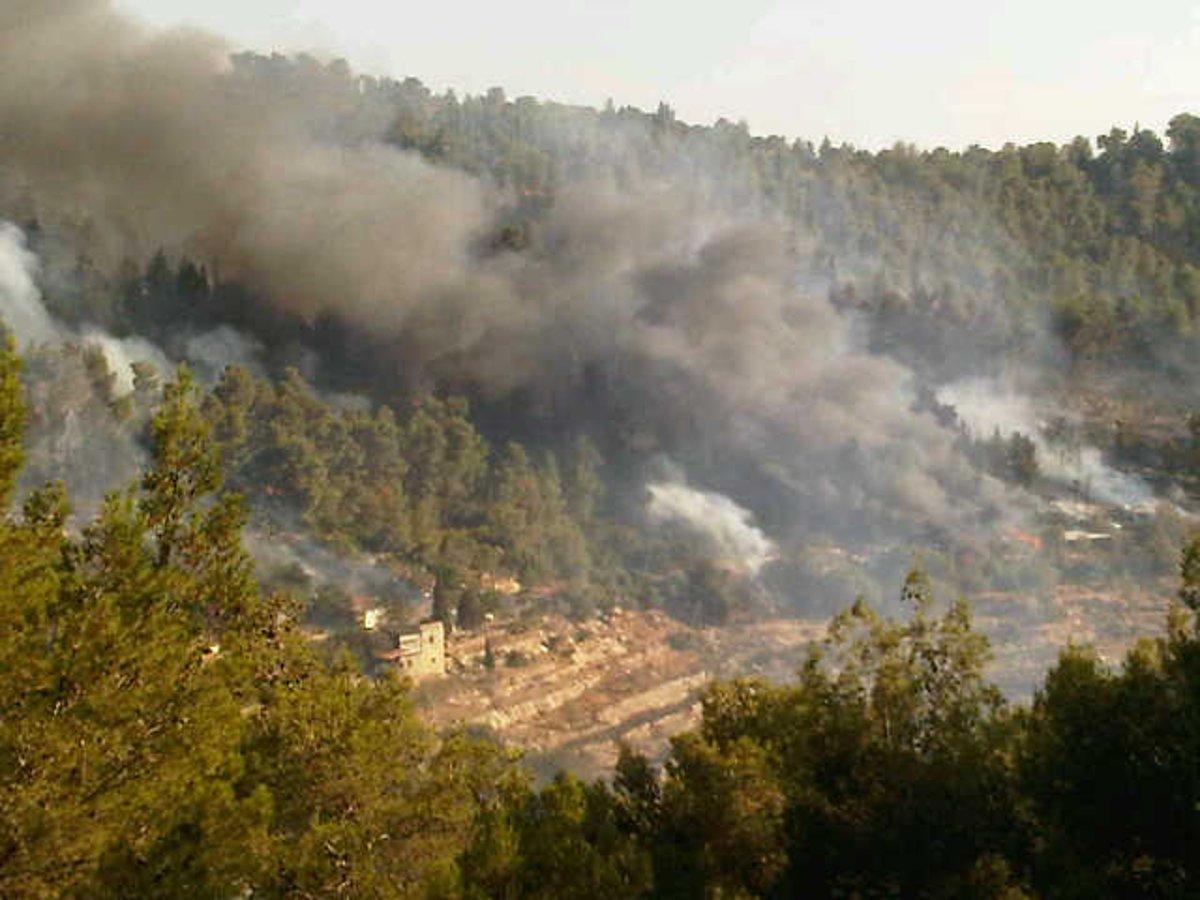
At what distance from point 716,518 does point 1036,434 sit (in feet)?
80.9

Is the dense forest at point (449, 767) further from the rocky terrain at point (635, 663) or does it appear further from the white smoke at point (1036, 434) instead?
the white smoke at point (1036, 434)

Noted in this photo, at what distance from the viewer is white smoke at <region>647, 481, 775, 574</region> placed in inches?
2090

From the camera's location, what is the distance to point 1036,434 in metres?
67.1

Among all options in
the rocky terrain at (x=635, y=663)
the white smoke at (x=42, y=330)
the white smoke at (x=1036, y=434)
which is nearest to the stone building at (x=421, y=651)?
the rocky terrain at (x=635, y=663)

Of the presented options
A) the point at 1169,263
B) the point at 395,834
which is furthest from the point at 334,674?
the point at 1169,263

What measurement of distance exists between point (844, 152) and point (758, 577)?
232 feet

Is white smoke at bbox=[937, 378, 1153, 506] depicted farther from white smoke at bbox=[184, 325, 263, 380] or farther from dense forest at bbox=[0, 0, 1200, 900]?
white smoke at bbox=[184, 325, 263, 380]

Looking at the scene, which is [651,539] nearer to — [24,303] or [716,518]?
[716,518]

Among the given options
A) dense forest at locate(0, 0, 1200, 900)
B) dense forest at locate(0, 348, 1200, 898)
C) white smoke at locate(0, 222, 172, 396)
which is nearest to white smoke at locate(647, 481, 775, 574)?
dense forest at locate(0, 0, 1200, 900)

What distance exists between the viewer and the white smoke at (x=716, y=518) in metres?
53.1

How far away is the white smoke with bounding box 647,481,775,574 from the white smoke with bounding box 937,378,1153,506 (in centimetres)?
1894

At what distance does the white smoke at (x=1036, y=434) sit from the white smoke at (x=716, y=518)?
746 inches

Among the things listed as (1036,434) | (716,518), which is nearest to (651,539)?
(716,518)

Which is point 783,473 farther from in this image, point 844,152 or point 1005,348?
point 844,152
